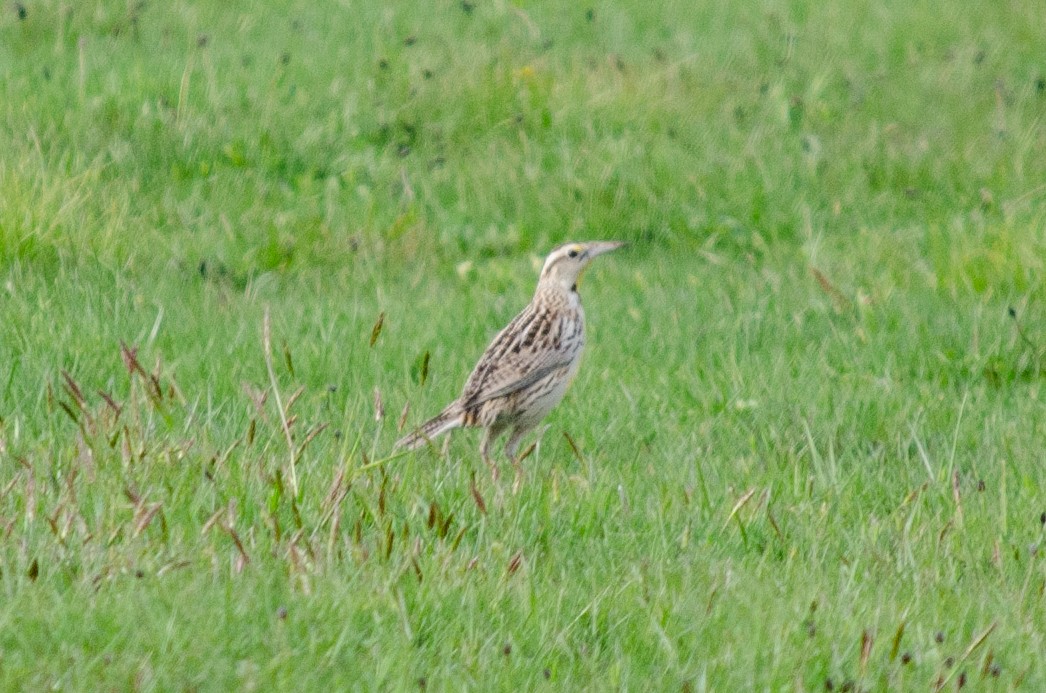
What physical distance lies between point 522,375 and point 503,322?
63.8 inches

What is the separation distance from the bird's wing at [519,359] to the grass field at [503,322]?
0.27 metres

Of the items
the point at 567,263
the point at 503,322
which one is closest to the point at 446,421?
the point at 567,263

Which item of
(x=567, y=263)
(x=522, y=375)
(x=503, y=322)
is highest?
(x=567, y=263)

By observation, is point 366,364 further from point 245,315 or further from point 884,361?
point 884,361

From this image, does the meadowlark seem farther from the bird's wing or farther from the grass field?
the grass field

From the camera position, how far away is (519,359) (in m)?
6.72

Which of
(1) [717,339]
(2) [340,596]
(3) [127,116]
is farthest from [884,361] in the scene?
(3) [127,116]

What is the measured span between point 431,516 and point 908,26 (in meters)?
9.94

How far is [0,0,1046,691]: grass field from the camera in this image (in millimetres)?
4043

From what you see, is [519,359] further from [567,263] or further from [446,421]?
[567,263]

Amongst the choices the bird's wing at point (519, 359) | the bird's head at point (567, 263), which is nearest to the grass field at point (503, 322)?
the bird's wing at point (519, 359)

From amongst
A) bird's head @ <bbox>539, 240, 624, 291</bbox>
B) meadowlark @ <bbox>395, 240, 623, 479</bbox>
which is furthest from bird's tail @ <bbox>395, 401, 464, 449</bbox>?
bird's head @ <bbox>539, 240, 624, 291</bbox>

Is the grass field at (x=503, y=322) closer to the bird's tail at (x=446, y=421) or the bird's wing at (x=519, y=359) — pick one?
the bird's tail at (x=446, y=421)

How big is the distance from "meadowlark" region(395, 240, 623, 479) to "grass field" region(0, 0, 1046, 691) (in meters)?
0.17
